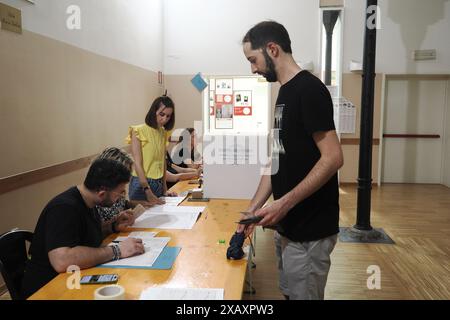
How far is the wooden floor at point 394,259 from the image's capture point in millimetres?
2931

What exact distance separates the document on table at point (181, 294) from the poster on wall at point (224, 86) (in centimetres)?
255

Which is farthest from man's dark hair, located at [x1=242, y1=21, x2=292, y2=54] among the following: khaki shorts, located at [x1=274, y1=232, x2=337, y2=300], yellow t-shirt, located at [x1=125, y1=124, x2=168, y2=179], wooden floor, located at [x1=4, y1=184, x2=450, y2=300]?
wooden floor, located at [x1=4, y1=184, x2=450, y2=300]

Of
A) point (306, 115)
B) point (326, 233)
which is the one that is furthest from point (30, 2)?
point (326, 233)

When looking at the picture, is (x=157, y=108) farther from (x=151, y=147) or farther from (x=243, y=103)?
(x=243, y=103)

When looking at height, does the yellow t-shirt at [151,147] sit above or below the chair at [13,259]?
above

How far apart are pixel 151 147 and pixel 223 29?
4.45 meters

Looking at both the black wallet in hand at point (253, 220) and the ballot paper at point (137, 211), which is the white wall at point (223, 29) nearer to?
the ballot paper at point (137, 211)

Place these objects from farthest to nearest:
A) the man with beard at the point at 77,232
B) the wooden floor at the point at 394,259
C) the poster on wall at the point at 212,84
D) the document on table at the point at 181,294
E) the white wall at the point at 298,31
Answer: the white wall at the point at 298,31
the poster on wall at the point at 212,84
the wooden floor at the point at 394,259
the man with beard at the point at 77,232
the document on table at the point at 181,294

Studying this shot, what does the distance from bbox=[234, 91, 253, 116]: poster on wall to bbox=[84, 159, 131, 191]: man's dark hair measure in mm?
2141

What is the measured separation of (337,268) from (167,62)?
500cm

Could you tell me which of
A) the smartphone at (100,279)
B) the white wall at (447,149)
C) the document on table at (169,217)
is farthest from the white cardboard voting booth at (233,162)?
the white wall at (447,149)

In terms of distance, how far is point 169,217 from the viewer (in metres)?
2.27

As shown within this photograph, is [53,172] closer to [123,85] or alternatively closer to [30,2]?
[30,2]
